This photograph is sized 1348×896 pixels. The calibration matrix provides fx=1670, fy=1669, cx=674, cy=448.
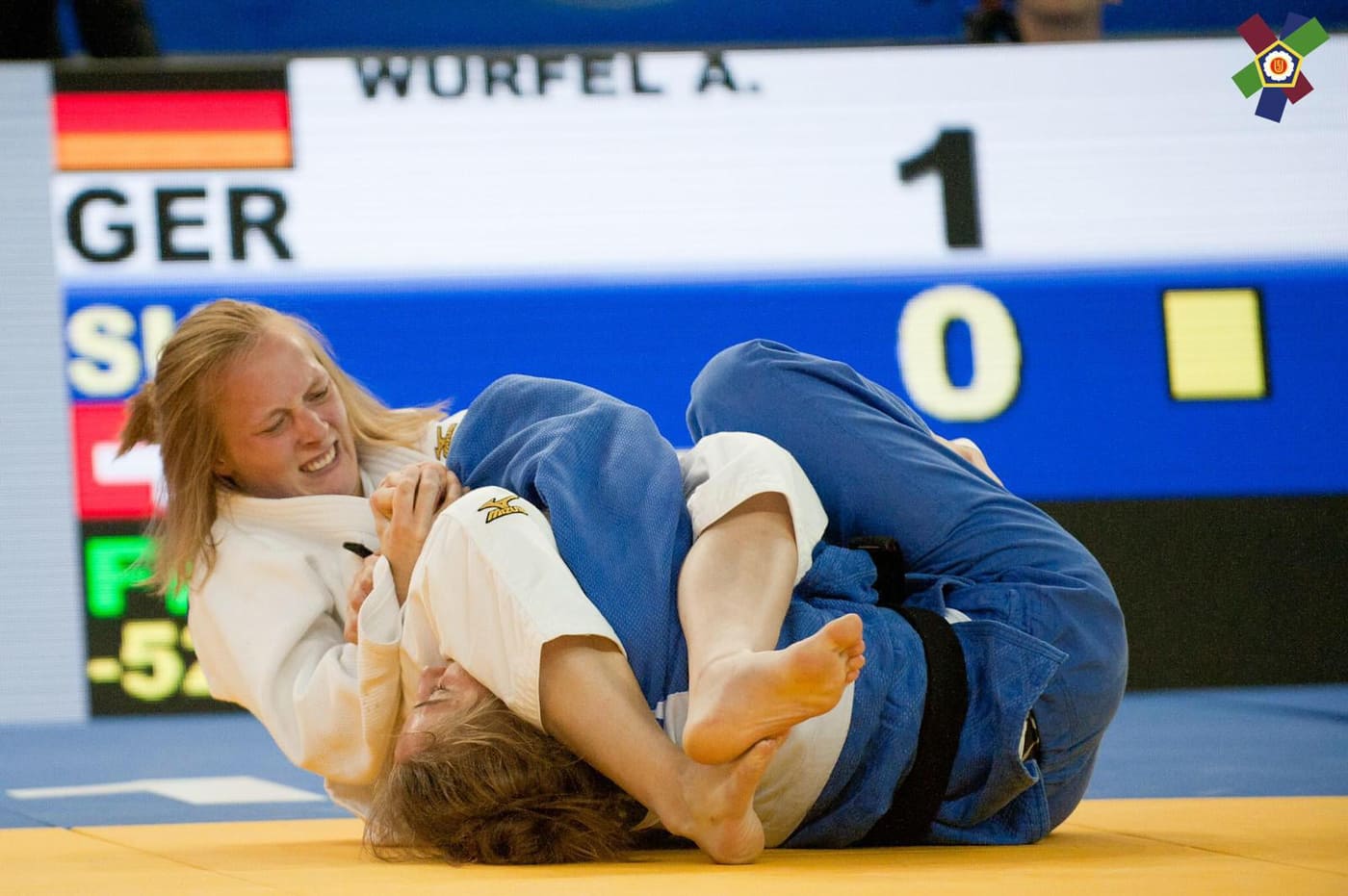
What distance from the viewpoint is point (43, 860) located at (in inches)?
69.0

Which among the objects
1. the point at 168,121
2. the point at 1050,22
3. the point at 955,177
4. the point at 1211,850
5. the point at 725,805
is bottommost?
the point at 1211,850

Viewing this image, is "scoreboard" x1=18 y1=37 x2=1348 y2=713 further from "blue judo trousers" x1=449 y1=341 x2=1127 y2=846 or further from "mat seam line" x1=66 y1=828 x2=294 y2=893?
"blue judo trousers" x1=449 y1=341 x2=1127 y2=846

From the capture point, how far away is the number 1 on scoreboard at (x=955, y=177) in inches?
176

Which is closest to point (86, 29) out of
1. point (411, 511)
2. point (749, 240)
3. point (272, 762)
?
point (749, 240)

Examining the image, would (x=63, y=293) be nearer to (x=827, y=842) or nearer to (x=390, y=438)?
(x=390, y=438)

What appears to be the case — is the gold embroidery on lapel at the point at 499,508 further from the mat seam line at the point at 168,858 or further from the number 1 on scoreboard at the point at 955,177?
the number 1 on scoreboard at the point at 955,177

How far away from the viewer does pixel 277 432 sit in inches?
95.5

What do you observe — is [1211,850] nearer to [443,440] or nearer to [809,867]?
[809,867]

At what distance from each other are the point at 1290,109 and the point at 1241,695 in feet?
5.25

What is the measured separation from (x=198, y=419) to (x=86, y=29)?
2469 mm

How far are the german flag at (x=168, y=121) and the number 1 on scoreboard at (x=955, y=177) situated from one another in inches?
66.0

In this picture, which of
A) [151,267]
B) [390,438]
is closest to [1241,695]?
[390,438]

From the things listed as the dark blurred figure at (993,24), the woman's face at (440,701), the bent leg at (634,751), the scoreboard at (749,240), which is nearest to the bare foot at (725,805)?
the bent leg at (634,751)

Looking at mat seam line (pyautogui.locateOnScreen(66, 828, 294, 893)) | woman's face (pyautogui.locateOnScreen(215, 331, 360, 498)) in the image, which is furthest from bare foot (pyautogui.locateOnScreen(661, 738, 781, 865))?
woman's face (pyautogui.locateOnScreen(215, 331, 360, 498))
